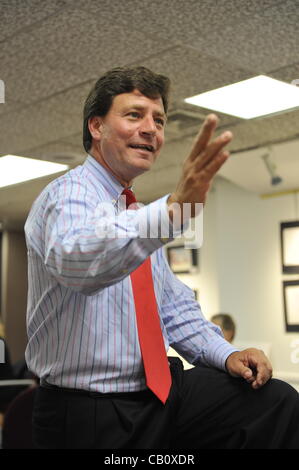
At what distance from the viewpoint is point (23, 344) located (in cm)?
941

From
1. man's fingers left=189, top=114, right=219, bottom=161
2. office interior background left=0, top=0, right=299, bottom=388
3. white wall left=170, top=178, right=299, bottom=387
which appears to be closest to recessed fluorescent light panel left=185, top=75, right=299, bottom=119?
office interior background left=0, top=0, right=299, bottom=388

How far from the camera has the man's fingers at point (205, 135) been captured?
0.97 metres

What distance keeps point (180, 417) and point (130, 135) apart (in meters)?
0.65

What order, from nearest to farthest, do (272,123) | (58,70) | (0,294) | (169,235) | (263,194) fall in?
(169,235) → (58,70) → (272,123) → (263,194) → (0,294)

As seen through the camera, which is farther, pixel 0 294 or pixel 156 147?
pixel 0 294

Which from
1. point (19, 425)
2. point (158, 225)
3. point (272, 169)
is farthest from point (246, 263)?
point (158, 225)

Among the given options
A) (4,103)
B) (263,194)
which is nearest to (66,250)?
(4,103)

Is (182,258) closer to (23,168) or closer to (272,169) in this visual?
(272,169)

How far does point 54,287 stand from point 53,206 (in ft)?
0.65

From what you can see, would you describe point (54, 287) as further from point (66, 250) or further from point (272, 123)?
point (272, 123)

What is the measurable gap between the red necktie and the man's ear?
0.14 m

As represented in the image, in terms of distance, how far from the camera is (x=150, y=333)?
1.37 metres

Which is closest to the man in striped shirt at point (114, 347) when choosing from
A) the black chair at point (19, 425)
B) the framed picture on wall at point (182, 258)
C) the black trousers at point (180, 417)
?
the black trousers at point (180, 417)

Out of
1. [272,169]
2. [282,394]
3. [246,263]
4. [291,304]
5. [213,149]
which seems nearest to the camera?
[213,149]
